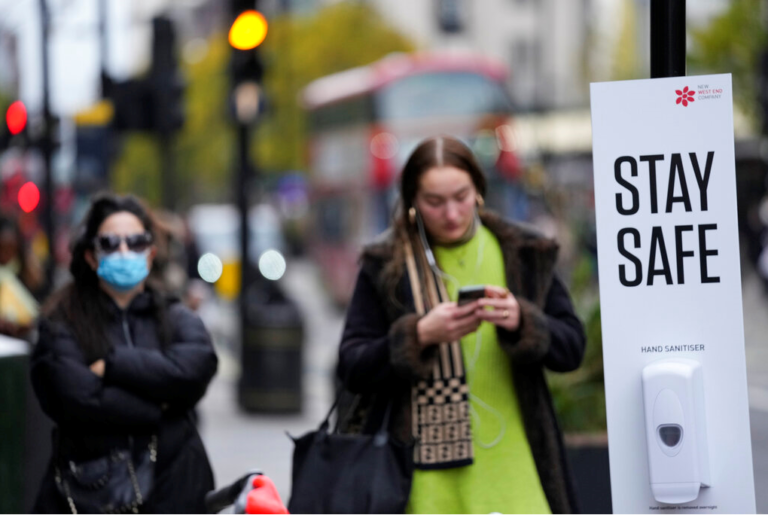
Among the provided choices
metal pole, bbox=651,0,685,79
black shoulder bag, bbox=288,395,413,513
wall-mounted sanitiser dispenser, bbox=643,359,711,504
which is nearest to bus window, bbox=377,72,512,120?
black shoulder bag, bbox=288,395,413,513

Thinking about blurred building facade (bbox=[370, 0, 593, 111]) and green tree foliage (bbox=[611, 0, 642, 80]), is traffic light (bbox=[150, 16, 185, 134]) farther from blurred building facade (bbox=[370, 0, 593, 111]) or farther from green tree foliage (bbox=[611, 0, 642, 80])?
blurred building facade (bbox=[370, 0, 593, 111])

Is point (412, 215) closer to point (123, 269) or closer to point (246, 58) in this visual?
point (123, 269)

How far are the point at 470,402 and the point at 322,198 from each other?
2451 centimetres

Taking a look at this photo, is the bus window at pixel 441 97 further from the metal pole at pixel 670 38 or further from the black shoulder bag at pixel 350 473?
the metal pole at pixel 670 38

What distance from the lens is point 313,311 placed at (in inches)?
1212

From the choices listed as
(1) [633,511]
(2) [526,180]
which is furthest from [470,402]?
(2) [526,180]

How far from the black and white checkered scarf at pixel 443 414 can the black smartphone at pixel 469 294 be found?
23 centimetres

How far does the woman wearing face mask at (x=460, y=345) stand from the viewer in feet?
11.4

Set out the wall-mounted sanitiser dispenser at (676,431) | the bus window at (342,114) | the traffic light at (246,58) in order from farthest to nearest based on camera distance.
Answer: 1. the bus window at (342,114)
2. the traffic light at (246,58)
3. the wall-mounted sanitiser dispenser at (676,431)

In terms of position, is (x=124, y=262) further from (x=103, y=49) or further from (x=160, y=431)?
(x=103, y=49)

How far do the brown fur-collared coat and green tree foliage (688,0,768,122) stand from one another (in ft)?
97.9

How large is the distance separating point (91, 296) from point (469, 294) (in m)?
1.22

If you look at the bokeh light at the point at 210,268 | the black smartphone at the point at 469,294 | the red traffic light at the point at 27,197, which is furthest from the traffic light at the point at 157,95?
the black smartphone at the point at 469,294

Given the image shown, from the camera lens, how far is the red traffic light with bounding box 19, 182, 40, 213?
2484 centimetres
